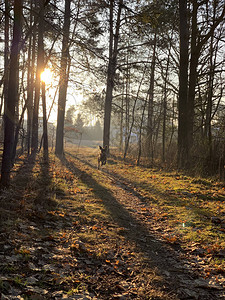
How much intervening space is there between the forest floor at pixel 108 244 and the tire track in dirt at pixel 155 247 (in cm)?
1

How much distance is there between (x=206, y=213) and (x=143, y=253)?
117 inches

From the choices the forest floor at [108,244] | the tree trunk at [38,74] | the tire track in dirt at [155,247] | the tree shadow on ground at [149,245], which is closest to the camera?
the forest floor at [108,244]

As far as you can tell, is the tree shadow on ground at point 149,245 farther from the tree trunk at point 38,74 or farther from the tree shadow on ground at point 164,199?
the tree trunk at point 38,74

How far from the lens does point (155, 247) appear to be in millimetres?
4523

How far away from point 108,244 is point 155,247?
0.91m

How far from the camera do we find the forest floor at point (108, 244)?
9.94 ft

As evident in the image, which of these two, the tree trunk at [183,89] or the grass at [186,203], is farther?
the tree trunk at [183,89]

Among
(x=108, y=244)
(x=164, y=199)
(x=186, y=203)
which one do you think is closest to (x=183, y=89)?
(x=164, y=199)

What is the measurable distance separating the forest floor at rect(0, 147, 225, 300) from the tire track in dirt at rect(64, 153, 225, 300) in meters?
0.01

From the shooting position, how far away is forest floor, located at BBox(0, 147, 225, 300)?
9.94 feet

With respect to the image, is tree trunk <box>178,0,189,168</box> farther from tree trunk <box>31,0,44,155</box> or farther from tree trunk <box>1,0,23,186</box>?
tree trunk <box>1,0,23,186</box>

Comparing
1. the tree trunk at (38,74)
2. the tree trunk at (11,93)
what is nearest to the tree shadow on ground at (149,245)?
the tree trunk at (11,93)

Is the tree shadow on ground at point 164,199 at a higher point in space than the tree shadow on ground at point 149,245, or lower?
higher

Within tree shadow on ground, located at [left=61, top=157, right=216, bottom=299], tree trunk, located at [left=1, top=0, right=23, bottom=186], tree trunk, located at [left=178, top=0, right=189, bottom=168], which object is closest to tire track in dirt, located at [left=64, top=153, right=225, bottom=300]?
tree shadow on ground, located at [left=61, top=157, right=216, bottom=299]
